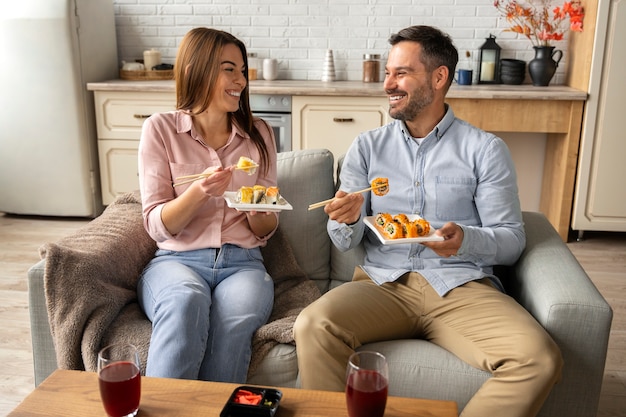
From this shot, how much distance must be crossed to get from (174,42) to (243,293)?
2.94 metres

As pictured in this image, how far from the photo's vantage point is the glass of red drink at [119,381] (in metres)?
1.13

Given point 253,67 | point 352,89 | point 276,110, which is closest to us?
point 352,89

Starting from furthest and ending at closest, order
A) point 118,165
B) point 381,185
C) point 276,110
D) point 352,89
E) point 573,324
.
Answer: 1. point 118,165
2. point 276,110
3. point 352,89
4. point 381,185
5. point 573,324

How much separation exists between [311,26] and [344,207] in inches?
104

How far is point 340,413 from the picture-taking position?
4.07ft

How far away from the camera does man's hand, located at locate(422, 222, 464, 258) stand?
1.74 metres

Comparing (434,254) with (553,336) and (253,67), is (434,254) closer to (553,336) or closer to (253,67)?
(553,336)

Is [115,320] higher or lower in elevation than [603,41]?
lower

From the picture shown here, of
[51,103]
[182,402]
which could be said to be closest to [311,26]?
[51,103]

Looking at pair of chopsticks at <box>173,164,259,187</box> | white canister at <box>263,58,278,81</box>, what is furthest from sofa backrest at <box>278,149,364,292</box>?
white canister at <box>263,58,278,81</box>

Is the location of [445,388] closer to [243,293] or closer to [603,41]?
[243,293]

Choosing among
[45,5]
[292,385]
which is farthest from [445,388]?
[45,5]

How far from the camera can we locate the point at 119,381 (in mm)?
1133

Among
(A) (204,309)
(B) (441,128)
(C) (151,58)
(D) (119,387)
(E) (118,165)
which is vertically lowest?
(E) (118,165)
